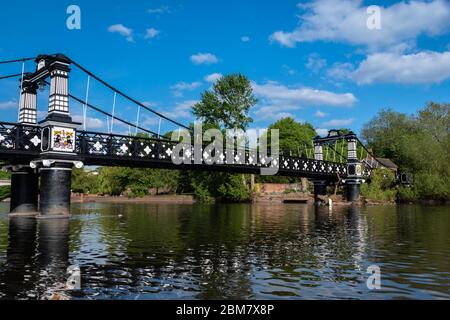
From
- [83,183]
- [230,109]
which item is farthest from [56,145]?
[83,183]

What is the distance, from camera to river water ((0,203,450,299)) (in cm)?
995

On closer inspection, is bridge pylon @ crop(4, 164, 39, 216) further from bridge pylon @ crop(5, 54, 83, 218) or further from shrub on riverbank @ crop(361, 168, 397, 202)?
shrub on riverbank @ crop(361, 168, 397, 202)

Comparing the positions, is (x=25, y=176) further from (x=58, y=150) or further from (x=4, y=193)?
(x=4, y=193)

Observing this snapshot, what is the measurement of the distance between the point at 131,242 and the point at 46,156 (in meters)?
13.3

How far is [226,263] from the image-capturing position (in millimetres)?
13500

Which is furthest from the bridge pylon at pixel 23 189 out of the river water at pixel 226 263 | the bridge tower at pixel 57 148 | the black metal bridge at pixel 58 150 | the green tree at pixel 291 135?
the green tree at pixel 291 135

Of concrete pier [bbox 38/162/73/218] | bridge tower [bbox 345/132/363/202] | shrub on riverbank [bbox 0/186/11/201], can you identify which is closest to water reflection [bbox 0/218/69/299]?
concrete pier [bbox 38/162/73/218]

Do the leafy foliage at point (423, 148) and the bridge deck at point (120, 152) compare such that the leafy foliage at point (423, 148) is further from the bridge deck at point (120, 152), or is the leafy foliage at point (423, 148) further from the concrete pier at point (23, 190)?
the concrete pier at point (23, 190)

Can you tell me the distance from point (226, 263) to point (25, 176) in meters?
24.4

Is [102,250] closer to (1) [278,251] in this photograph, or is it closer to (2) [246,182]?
(1) [278,251]

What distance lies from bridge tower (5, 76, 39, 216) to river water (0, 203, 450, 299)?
1111 cm

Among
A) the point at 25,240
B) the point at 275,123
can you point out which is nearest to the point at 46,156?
the point at 25,240
